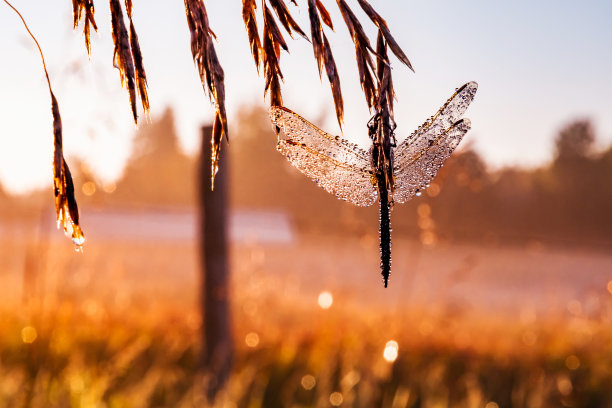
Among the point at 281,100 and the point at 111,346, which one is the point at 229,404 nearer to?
the point at 111,346

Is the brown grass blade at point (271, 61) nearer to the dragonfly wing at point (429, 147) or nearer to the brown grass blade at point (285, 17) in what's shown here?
the brown grass blade at point (285, 17)

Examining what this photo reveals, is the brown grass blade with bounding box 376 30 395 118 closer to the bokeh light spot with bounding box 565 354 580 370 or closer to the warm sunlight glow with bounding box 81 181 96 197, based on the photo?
the warm sunlight glow with bounding box 81 181 96 197

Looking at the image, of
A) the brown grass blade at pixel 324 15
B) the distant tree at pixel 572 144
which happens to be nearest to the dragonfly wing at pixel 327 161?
the brown grass blade at pixel 324 15

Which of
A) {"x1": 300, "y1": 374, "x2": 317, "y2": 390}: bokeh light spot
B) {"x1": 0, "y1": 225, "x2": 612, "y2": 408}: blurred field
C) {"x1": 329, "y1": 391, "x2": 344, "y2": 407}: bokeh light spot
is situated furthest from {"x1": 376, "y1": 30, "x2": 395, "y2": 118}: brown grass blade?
{"x1": 300, "y1": 374, "x2": 317, "y2": 390}: bokeh light spot

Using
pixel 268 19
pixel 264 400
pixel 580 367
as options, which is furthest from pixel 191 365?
pixel 268 19

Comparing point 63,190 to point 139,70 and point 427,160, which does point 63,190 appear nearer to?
point 139,70

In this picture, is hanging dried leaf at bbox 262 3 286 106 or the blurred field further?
the blurred field
